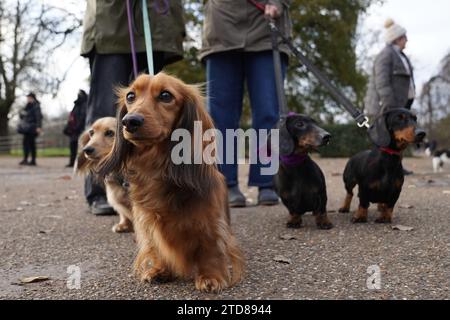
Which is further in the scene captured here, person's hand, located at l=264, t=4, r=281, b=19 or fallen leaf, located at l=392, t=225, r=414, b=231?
person's hand, located at l=264, t=4, r=281, b=19

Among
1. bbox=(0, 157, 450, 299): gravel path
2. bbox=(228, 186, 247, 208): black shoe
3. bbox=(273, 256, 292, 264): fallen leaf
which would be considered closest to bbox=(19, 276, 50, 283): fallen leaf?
bbox=(0, 157, 450, 299): gravel path

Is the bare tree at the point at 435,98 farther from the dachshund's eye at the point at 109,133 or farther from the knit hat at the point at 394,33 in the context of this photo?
the dachshund's eye at the point at 109,133

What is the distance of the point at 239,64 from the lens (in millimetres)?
4648

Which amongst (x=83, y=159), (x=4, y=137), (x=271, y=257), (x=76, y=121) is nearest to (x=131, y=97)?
(x=271, y=257)

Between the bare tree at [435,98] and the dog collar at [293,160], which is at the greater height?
the bare tree at [435,98]

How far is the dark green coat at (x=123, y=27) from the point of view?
3.89 m

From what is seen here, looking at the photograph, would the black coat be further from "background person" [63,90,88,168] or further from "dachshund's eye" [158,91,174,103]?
"dachshund's eye" [158,91,174,103]

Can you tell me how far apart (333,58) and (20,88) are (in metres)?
17.6

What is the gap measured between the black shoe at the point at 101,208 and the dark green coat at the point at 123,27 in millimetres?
1467

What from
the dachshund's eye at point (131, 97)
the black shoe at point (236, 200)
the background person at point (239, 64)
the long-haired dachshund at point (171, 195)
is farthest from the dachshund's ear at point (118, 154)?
the black shoe at point (236, 200)

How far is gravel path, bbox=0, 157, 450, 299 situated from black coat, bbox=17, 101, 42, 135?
29.7 ft

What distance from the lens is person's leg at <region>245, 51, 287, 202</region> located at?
14.6ft
